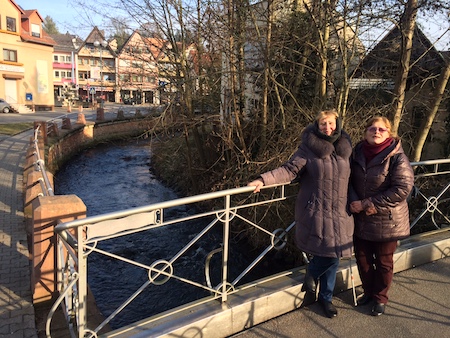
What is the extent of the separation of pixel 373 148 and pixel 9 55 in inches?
1695

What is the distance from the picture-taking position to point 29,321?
12.3 feet

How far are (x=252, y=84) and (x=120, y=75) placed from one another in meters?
4.16

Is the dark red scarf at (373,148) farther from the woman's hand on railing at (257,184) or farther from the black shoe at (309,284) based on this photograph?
the black shoe at (309,284)

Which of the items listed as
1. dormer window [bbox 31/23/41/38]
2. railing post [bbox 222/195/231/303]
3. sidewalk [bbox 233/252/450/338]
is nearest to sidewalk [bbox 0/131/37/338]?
railing post [bbox 222/195/231/303]

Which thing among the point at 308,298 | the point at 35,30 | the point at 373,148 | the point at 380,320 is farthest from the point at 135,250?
the point at 35,30

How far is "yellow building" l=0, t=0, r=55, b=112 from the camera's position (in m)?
37.6

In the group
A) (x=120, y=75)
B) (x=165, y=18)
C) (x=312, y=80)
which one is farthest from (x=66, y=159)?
(x=312, y=80)

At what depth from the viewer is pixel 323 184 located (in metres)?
3.06

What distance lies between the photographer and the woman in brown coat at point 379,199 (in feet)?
10.0

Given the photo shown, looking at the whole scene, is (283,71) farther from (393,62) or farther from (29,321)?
(29,321)

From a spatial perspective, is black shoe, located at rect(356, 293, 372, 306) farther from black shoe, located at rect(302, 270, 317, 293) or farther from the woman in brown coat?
black shoe, located at rect(302, 270, 317, 293)

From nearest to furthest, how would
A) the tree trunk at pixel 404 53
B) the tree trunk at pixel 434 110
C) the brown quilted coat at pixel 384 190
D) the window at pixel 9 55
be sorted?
1. the brown quilted coat at pixel 384 190
2. the tree trunk at pixel 404 53
3. the tree trunk at pixel 434 110
4. the window at pixel 9 55

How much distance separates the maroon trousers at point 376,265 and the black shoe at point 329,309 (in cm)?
38

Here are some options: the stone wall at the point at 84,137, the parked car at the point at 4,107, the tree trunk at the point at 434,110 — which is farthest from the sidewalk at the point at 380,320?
the parked car at the point at 4,107
